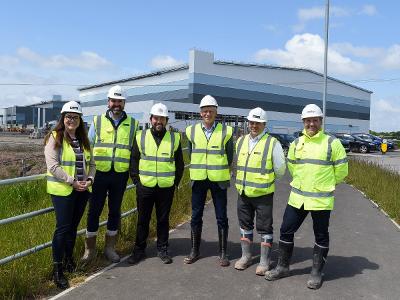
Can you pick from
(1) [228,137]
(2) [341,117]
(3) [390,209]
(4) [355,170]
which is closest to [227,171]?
(1) [228,137]

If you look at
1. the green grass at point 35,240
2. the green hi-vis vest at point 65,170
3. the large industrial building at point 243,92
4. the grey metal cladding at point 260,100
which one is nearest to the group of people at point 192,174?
the green hi-vis vest at point 65,170

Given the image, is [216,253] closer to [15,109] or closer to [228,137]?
[228,137]

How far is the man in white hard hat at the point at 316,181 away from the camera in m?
4.93

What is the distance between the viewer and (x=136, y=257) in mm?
A: 5637

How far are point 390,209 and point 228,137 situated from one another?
5.22m

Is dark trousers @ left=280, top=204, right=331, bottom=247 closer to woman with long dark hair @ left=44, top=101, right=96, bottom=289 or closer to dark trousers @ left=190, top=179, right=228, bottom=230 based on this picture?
dark trousers @ left=190, top=179, right=228, bottom=230

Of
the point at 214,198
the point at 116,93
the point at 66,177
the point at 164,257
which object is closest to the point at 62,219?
the point at 66,177

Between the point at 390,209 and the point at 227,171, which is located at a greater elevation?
the point at 227,171

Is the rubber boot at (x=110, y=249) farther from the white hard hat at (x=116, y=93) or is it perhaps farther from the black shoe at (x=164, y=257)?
the white hard hat at (x=116, y=93)

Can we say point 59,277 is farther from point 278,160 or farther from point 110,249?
point 278,160

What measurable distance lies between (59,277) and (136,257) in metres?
1.16

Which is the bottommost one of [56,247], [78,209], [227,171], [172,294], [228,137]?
[172,294]

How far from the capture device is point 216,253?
6.11 metres

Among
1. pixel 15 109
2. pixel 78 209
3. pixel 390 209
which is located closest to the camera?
pixel 78 209
